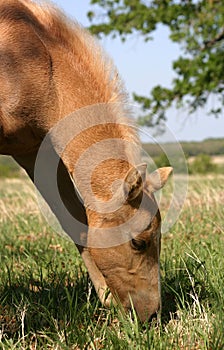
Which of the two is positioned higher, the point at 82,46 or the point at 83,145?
the point at 82,46

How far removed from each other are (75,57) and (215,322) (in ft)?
7.00

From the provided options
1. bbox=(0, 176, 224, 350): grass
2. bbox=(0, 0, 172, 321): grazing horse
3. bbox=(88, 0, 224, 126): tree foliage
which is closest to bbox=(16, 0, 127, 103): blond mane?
bbox=(0, 0, 172, 321): grazing horse

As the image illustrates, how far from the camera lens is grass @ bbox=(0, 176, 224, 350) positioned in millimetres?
3191

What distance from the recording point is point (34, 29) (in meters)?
4.10

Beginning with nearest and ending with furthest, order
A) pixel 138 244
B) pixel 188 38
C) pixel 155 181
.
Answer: pixel 138 244
pixel 155 181
pixel 188 38

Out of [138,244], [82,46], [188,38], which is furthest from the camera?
[188,38]

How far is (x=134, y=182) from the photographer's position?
3.71m

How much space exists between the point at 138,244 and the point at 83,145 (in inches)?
31.7

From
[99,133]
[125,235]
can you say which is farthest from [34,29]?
[125,235]

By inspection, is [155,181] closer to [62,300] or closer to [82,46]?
[62,300]

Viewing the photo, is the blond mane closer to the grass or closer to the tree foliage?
the grass

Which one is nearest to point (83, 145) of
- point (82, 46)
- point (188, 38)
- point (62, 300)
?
point (82, 46)

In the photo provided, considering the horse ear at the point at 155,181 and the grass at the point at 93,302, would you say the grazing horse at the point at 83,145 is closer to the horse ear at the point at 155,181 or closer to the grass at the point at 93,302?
the horse ear at the point at 155,181

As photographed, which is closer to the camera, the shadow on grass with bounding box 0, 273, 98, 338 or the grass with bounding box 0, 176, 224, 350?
the grass with bounding box 0, 176, 224, 350
